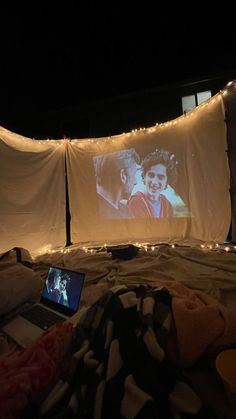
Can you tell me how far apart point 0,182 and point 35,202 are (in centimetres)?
67

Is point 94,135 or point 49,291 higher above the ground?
point 94,135

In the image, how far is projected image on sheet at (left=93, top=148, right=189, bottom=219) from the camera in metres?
3.82

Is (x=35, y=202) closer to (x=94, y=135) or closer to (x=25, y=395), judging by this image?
(x=25, y=395)

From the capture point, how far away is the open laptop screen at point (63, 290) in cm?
117

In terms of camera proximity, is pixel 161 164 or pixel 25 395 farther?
pixel 161 164

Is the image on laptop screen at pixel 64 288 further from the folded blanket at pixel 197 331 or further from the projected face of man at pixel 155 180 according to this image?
the projected face of man at pixel 155 180

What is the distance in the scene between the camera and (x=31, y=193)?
3729 mm

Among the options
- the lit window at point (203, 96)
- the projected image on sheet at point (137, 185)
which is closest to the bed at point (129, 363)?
the projected image on sheet at point (137, 185)

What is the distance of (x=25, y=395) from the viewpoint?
0.64 meters

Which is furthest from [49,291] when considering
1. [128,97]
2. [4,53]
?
[128,97]

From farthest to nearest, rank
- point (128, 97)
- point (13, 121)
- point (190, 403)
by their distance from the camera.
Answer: point (13, 121) < point (128, 97) < point (190, 403)

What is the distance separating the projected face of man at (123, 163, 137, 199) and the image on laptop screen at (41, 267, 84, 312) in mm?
2839

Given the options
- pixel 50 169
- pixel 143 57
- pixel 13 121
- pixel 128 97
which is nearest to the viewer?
pixel 50 169

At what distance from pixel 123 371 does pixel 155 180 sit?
3.40m
